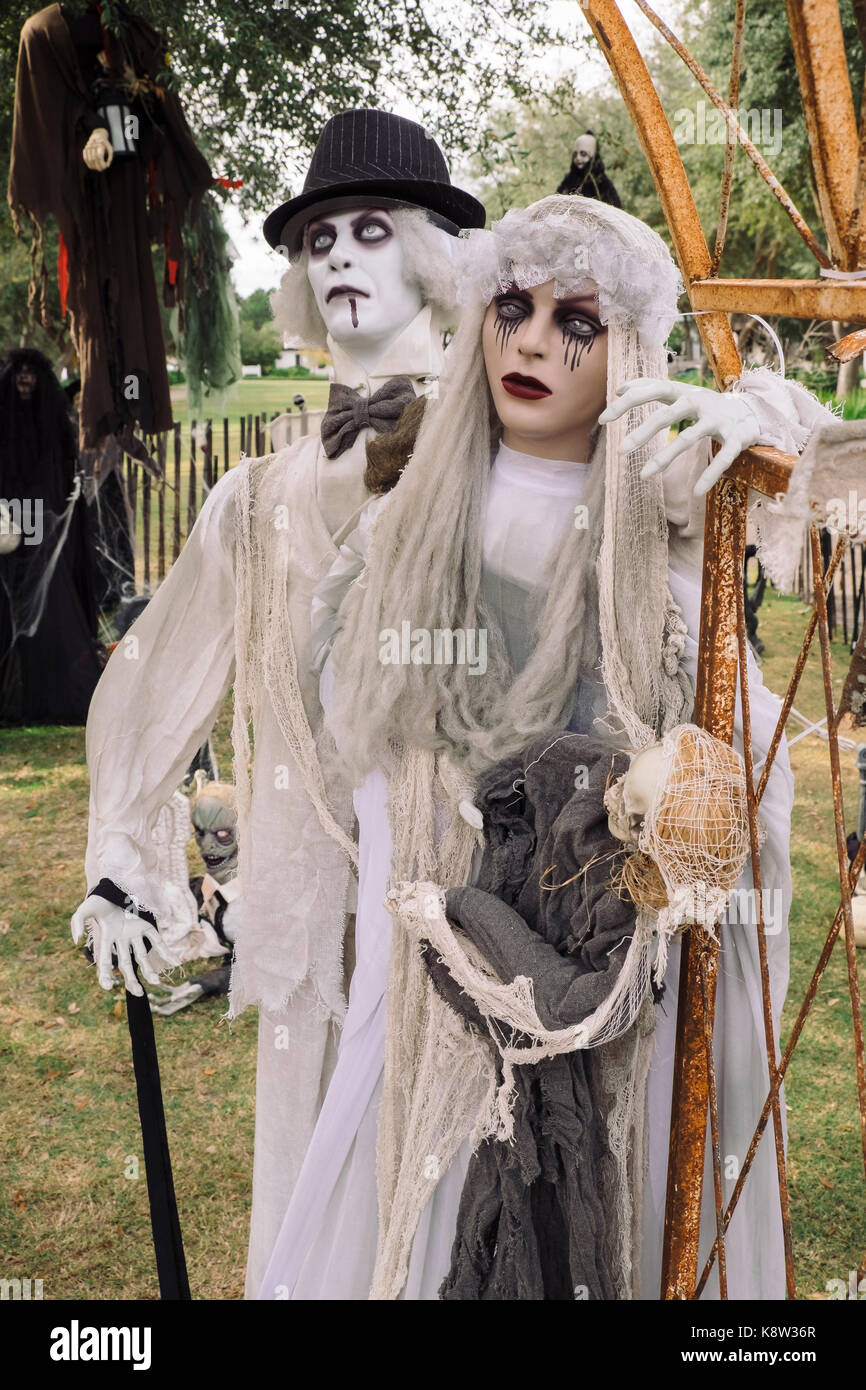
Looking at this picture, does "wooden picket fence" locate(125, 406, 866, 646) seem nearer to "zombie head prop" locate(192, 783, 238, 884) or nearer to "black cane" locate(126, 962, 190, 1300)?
"zombie head prop" locate(192, 783, 238, 884)

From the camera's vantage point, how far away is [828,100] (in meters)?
1.08

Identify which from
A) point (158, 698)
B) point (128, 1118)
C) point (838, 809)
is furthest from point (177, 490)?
point (838, 809)

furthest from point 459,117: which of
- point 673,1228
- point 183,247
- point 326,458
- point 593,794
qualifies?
point 673,1228

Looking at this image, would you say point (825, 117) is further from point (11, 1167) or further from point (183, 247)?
point (183, 247)

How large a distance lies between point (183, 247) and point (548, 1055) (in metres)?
3.84

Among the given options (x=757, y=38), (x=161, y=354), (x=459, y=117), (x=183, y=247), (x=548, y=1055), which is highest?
(x=757, y=38)

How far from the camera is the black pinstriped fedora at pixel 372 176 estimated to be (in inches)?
84.9

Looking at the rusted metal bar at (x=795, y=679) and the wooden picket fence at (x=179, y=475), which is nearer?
the rusted metal bar at (x=795, y=679)

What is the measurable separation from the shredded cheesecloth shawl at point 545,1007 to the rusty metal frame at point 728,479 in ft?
0.38

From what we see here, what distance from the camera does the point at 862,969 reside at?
15.4ft

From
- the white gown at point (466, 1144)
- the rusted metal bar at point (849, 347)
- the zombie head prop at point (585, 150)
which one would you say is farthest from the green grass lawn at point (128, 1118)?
the zombie head prop at point (585, 150)

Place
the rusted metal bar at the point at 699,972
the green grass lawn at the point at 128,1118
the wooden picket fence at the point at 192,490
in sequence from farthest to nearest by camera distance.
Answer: the wooden picket fence at the point at 192,490
the green grass lawn at the point at 128,1118
the rusted metal bar at the point at 699,972

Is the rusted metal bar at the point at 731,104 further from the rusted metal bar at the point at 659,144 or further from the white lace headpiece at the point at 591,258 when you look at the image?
the white lace headpiece at the point at 591,258

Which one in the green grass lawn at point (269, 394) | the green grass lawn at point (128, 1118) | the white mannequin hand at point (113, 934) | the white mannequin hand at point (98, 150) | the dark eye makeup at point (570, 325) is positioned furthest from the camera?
the green grass lawn at point (269, 394)
